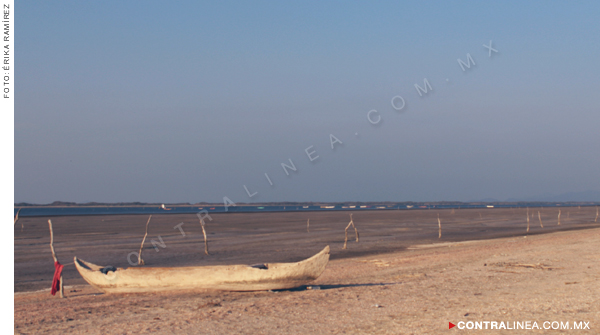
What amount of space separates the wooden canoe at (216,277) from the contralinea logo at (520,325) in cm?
456

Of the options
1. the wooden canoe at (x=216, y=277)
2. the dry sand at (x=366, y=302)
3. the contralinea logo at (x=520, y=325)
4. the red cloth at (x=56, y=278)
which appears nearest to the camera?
the contralinea logo at (x=520, y=325)

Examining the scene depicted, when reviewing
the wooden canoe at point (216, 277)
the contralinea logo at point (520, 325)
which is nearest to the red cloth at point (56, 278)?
the wooden canoe at point (216, 277)

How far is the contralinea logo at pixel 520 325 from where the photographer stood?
774cm

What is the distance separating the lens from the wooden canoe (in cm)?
1184

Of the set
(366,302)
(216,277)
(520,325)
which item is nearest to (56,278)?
(216,277)

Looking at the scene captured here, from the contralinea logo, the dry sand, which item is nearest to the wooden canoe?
the dry sand

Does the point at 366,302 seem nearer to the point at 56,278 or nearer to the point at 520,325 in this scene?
the point at 520,325

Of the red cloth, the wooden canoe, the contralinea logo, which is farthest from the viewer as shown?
the red cloth

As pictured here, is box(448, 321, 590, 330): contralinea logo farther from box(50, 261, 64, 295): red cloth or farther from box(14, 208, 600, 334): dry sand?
box(50, 261, 64, 295): red cloth

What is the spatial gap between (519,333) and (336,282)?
261 inches

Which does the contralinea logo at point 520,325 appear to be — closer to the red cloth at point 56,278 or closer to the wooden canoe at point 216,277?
the wooden canoe at point 216,277

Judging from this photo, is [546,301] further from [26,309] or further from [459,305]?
[26,309]

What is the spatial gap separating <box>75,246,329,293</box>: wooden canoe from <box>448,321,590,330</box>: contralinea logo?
4.56 meters

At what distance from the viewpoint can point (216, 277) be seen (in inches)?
468
